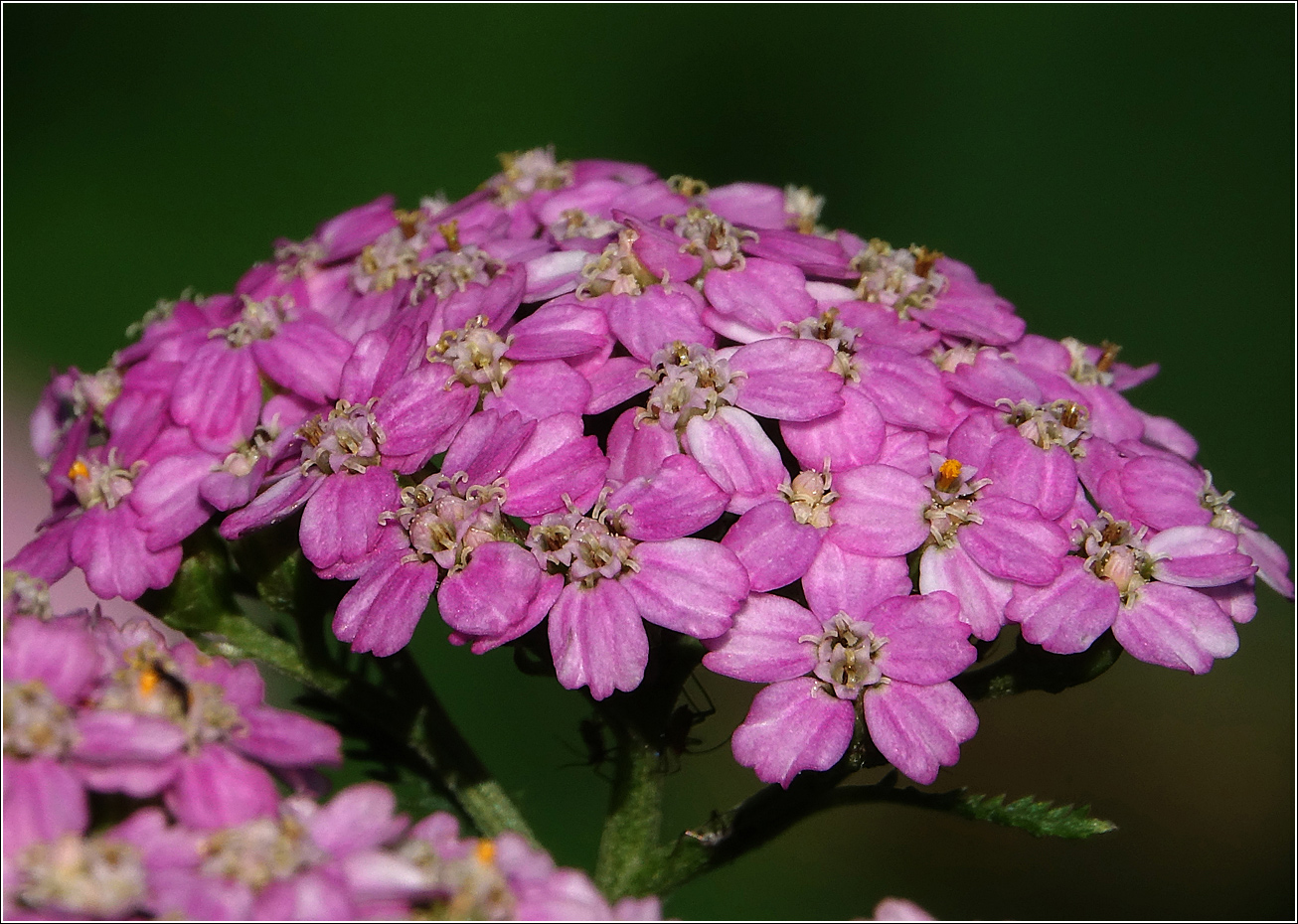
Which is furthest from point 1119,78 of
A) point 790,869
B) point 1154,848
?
point 790,869

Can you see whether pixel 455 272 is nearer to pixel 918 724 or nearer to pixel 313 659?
pixel 313 659

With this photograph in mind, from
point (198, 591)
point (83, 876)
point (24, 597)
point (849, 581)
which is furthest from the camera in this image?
point (198, 591)

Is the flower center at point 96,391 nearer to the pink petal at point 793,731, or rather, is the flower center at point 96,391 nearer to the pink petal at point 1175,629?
the pink petal at point 793,731

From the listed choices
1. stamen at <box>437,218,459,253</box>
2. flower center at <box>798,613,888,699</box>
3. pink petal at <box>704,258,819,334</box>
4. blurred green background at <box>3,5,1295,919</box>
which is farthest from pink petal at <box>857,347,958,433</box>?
blurred green background at <box>3,5,1295,919</box>

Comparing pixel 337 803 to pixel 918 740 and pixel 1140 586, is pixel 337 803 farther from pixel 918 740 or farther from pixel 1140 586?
pixel 1140 586

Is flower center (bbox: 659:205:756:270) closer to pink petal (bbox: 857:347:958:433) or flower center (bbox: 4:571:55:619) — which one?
pink petal (bbox: 857:347:958:433)

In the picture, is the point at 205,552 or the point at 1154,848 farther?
the point at 1154,848

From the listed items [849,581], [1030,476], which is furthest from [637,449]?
[1030,476]
